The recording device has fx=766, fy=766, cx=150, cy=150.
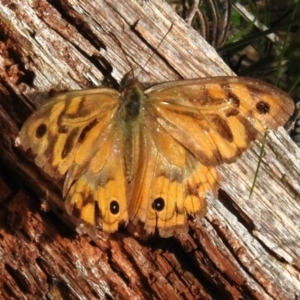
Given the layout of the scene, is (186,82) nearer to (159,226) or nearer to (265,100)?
(265,100)

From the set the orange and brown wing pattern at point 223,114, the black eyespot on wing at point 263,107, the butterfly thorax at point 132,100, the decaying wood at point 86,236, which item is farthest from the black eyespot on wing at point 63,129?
the black eyespot on wing at point 263,107

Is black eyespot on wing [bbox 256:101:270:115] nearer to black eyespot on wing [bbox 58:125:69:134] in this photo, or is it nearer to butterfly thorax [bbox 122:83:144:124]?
butterfly thorax [bbox 122:83:144:124]

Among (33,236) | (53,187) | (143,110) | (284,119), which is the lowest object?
(33,236)

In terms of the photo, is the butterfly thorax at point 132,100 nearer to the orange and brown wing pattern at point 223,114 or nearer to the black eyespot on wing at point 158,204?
the orange and brown wing pattern at point 223,114

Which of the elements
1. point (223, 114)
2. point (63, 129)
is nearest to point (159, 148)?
point (223, 114)

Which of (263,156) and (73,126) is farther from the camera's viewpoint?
(263,156)

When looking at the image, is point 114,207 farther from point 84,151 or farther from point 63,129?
point 63,129

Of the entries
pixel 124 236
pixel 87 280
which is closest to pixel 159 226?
pixel 124 236
